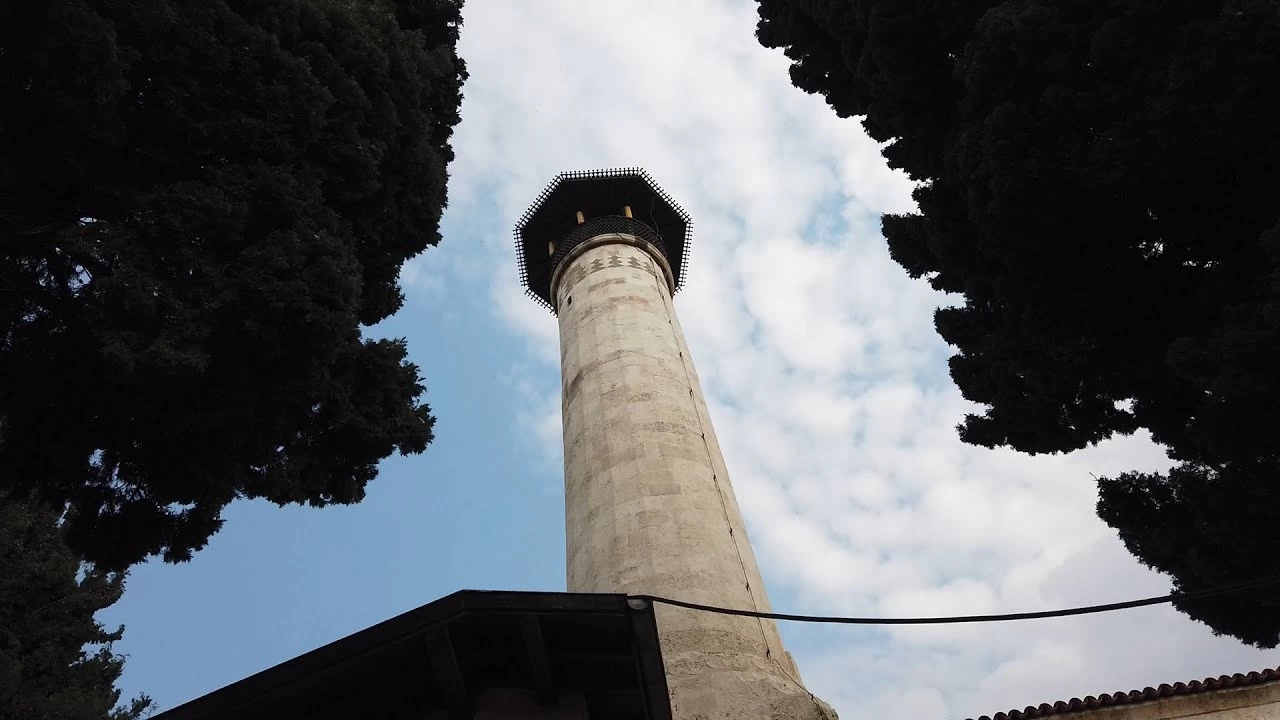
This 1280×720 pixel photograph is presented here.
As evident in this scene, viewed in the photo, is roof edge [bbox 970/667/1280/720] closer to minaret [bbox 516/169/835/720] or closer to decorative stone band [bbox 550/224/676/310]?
minaret [bbox 516/169/835/720]

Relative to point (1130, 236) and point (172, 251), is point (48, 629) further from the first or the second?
point (1130, 236)

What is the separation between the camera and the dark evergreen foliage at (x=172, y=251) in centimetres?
805

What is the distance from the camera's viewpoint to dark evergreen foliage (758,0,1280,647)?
26.3 ft

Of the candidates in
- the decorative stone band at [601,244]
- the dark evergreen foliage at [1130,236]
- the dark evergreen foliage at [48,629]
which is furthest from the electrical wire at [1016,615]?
the decorative stone band at [601,244]

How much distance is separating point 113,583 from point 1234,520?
680 inches

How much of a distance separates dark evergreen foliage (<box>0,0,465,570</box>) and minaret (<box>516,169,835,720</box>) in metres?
5.05

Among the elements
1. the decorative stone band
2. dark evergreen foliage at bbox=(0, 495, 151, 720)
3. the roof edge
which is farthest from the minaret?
dark evergreen foliage at bbox=(0, 495, 151, 720)

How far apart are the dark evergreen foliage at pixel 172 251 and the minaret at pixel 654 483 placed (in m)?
5.05

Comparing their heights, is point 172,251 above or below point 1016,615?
above

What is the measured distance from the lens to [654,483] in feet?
47.6

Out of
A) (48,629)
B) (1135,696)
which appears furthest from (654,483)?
(48,629)

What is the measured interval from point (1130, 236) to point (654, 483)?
7824mm

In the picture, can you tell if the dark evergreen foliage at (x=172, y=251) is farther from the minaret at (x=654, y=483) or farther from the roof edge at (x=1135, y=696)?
the roof edge at (x=1135, y=696)

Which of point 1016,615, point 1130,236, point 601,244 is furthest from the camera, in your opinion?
point 601,244
